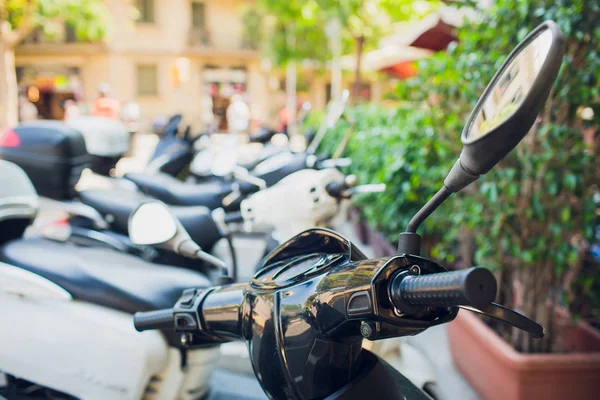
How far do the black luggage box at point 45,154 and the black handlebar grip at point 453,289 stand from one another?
360cm

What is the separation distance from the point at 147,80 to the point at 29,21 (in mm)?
13705

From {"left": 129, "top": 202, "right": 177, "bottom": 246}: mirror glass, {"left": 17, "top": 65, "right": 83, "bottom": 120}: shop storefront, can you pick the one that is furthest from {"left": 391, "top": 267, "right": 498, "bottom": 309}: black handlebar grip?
{"left": 17, "top": 65, "right": 83, "bottom": 120}: shop storefront

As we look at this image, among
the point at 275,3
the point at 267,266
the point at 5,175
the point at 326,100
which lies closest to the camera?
the point at 267,266

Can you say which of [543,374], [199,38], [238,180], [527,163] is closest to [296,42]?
[199,38]

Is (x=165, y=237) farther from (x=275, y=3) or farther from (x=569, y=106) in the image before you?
(x=275, y=3)

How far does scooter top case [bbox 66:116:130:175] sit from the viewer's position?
202 inches

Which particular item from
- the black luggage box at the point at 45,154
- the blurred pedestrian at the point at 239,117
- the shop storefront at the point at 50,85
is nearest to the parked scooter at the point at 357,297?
the black luggage box at the point at 45,154

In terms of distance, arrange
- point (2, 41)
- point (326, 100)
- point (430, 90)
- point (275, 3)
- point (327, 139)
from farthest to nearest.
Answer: point (326, 100), point (275, 3), point (2, 41), point (327, 139), point (430, 90)

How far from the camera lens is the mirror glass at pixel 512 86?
2.25 ft

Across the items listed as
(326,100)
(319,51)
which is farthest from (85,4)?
(326,100)

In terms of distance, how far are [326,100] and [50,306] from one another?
3218 centimetres

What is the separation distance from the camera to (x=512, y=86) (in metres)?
0.76

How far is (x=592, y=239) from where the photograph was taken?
2455 mm

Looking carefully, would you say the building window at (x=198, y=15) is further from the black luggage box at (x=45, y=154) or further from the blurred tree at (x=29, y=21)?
the black luggage box at (x=45, y=154)
